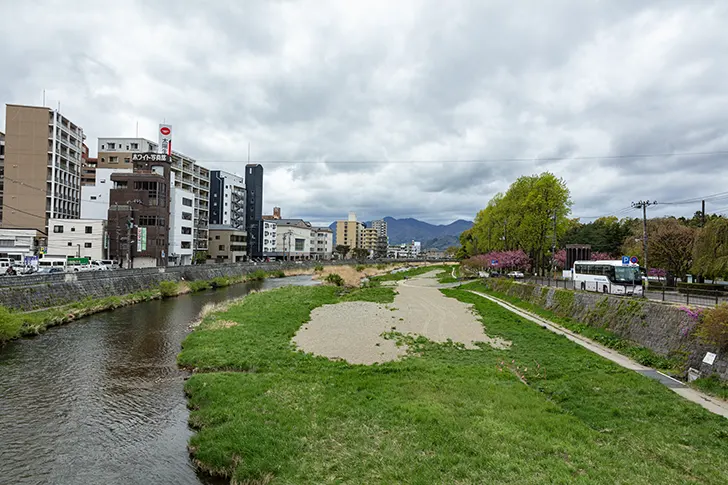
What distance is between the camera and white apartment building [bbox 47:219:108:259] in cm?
6334

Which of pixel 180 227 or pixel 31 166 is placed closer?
pixel 31 166

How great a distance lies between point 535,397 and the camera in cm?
1300

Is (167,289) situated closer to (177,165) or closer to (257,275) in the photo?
(257,275)

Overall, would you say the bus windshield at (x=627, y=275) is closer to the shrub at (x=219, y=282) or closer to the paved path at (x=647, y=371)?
the paved path at (x=647, y=371)

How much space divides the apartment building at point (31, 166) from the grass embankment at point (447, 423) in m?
71.8

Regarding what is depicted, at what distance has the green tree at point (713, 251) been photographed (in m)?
27.3

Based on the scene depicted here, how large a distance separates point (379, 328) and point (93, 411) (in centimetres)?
1663

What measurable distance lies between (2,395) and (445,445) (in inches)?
638

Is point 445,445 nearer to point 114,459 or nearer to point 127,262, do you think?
point 114,459

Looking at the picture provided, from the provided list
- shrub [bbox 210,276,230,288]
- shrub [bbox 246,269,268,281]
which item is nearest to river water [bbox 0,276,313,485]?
shrub [bbox 210,276,230,288]

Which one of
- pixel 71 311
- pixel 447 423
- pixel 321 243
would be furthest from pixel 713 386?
pixel 321 243

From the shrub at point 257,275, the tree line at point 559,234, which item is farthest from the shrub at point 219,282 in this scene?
the tree line at point 559,234

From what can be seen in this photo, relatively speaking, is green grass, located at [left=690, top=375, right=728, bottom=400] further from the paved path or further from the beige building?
the beige building

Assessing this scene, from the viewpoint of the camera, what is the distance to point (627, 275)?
31.5 meters
